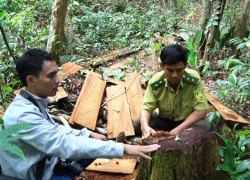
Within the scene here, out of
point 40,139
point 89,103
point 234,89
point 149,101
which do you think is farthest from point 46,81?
point 234,89

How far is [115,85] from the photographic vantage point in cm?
619

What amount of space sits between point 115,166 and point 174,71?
60.4 inches

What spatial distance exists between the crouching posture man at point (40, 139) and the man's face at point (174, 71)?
113cm

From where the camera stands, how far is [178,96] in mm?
4090

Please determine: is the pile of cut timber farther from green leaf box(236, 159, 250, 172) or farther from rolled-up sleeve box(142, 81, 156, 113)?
green leaf box(236, 159, 250, 172)

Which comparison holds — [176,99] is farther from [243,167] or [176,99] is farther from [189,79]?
[243,167]

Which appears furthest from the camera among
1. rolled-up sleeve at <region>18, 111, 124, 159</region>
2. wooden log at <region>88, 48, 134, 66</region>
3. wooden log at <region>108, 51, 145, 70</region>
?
wooden log at <region>88, 48, 134, 66</region>

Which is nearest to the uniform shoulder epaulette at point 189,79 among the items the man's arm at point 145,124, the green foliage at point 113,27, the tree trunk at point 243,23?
the man's arm at point 145,124

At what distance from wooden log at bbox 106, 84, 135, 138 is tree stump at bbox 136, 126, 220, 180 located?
1.67 m

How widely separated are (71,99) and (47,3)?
19.3 ft

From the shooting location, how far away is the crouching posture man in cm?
262

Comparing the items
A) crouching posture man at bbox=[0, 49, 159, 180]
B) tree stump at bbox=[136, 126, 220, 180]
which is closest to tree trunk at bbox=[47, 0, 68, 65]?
crouching posture man at bbox=[0, 49, 159, 180]

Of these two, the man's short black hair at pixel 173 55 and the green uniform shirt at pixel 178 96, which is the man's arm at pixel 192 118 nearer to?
the green uniform shirt at pixel 178 96

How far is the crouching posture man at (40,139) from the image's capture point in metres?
2.62
